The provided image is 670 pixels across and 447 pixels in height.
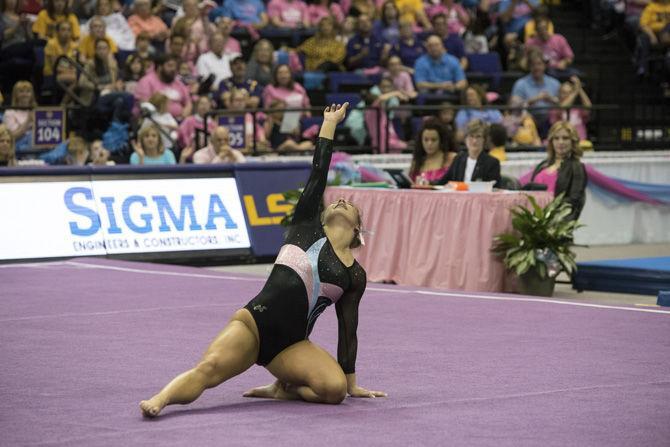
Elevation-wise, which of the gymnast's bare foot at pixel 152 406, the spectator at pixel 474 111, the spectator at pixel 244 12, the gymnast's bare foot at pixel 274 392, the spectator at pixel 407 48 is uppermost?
the spectator at pixel 244 12

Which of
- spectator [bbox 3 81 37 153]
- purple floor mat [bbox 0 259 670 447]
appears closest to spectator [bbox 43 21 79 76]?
spectator [bbox 3 81 37 153]

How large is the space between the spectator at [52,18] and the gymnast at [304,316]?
11.5 m

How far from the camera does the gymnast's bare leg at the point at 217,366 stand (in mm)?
6643

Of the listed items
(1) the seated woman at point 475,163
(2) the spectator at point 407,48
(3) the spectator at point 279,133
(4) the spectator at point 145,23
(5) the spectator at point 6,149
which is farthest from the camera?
(2) the spectator at point 407,48

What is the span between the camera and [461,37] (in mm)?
22062

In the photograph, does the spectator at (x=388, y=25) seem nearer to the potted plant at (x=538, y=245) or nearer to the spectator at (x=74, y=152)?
the spectator at (x=74, y=152)

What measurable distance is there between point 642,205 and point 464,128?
2469mm

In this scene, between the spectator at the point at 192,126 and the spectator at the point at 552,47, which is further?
the spectator at the point at 552,47

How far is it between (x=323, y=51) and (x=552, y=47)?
13.9 feet

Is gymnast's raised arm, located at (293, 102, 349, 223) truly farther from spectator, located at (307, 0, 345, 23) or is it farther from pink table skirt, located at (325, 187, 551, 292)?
spectator, located at (307, 0, 345, 23)

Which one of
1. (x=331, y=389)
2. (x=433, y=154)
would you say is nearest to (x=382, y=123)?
(x=433, y=154)

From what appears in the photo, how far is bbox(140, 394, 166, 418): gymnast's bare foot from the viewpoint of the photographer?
258 inches

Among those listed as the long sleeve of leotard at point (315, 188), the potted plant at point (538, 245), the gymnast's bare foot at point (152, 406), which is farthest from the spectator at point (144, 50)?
the gymnast's bare foot at point (152, 406)

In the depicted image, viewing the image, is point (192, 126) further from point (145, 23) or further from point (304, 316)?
point (304, 316)
